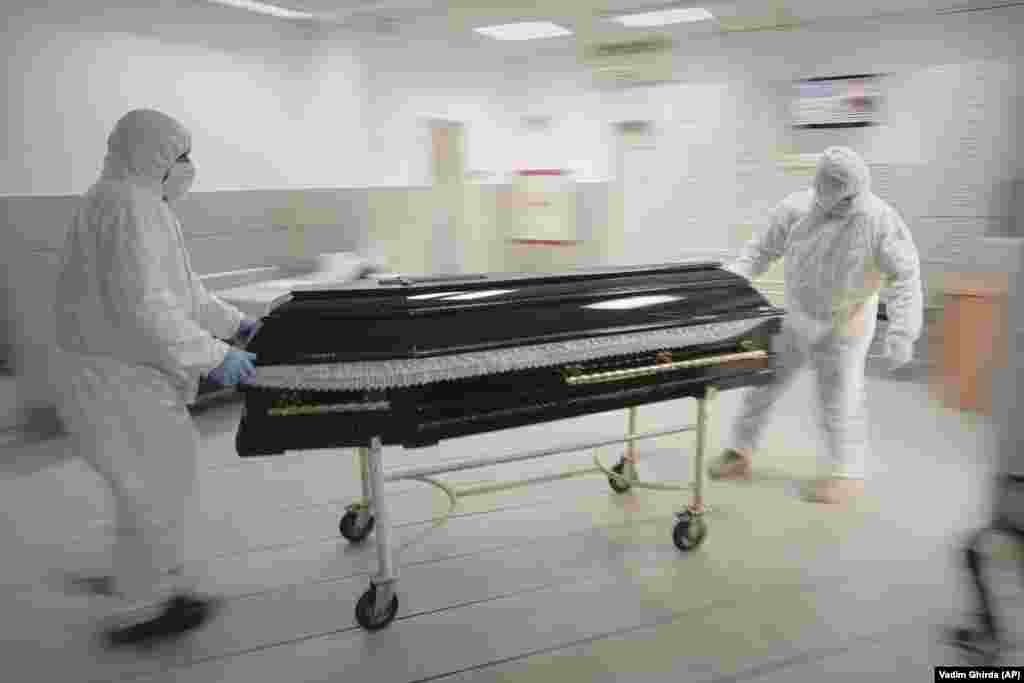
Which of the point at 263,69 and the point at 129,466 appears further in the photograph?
the point at 263,69

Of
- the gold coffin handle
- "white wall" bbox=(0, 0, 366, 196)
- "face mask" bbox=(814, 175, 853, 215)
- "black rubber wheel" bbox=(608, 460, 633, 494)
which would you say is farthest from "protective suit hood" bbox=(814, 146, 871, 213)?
"white wall" bbox=(0, 0, 366, 196)

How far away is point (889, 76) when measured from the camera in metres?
4.41

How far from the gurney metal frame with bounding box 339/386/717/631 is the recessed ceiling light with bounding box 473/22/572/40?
13.0 ft

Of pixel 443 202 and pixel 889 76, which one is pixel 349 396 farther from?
pixel 889 76

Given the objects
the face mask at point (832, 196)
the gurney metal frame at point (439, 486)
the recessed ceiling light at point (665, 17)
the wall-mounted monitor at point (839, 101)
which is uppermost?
the recessed ceiling light at point (665, 17)

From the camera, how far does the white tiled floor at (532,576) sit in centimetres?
181

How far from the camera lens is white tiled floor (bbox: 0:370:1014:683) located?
1.81 m

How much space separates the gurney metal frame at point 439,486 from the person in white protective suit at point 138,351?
51 centimetres

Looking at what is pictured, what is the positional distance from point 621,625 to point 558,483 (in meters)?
1.00

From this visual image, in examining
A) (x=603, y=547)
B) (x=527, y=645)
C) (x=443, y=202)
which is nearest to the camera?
(x=527, y=645)

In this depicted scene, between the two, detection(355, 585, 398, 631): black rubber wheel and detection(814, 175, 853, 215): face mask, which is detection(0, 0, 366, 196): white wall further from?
detection(814, 175, 853, 215): face mask

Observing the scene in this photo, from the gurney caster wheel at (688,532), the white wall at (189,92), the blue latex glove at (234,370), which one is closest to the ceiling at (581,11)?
the white wall at (189,92)

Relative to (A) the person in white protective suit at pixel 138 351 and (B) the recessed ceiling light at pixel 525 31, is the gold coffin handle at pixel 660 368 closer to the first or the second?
(A) the person in white protective suit at pixel 138 351

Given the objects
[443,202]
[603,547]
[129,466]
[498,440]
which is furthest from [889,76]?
[129,466]
